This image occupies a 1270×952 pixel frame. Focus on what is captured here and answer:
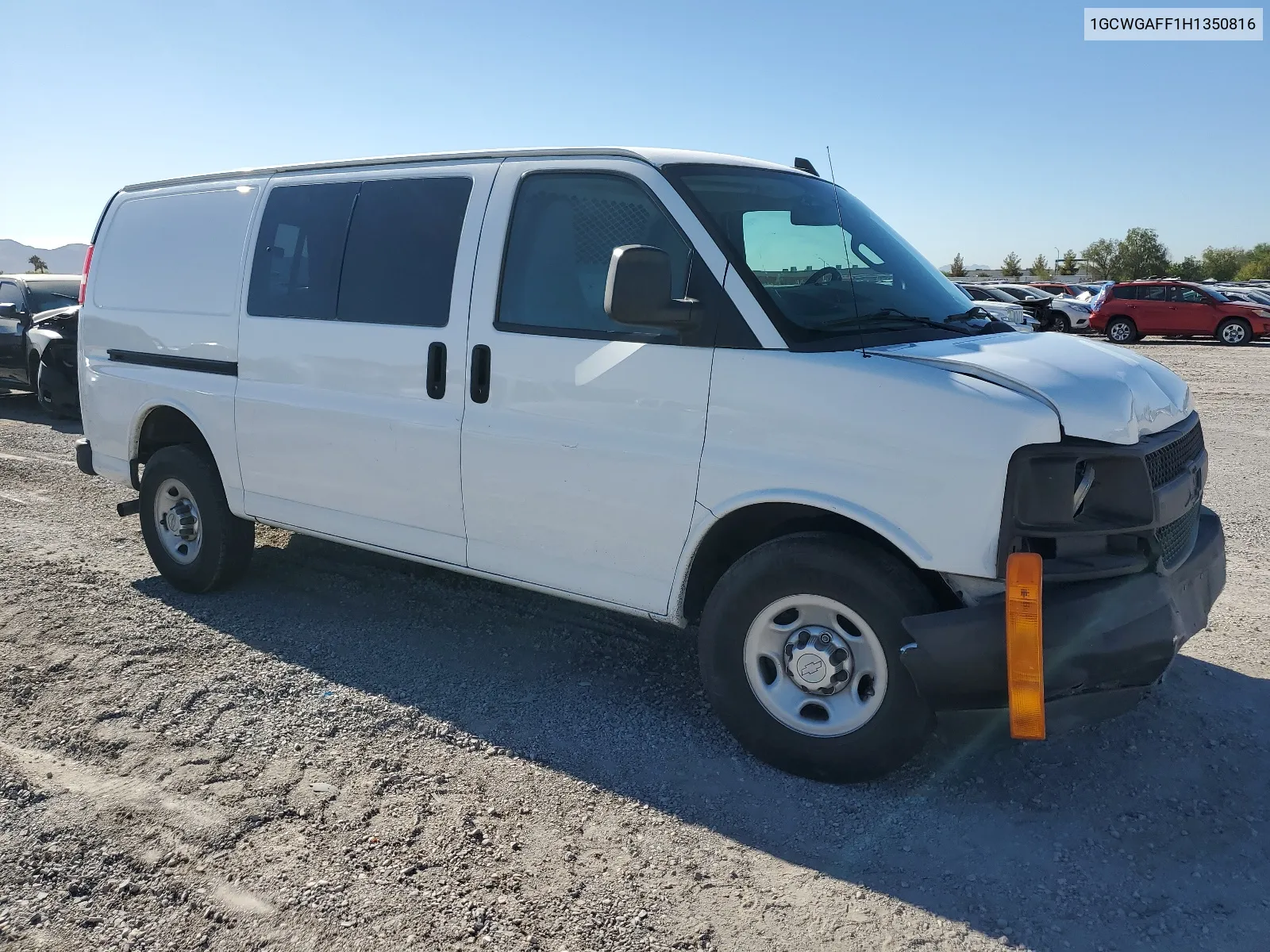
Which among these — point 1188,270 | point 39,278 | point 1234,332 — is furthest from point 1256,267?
point 39,278

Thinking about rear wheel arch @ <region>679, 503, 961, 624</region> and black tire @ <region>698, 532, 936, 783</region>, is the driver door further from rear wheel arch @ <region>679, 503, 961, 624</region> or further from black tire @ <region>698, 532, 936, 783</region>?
black tire @ <region>698, 532, 936, 783</region>

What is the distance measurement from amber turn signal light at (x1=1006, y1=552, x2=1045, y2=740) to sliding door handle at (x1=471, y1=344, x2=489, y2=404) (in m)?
2.16

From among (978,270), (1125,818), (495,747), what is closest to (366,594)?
(495,747)

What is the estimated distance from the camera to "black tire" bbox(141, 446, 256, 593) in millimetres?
5402

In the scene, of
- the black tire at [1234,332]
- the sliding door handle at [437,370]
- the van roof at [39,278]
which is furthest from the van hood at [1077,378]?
the black tire at [1234,332]

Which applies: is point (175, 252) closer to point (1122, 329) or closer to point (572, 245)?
point (572, 245)

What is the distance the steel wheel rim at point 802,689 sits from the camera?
340cm

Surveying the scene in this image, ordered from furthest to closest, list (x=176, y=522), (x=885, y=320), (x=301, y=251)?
(x=176, y=522) → (x=301, y=251) → (x=885, y=320)

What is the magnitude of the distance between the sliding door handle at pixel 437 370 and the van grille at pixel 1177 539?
2780mm

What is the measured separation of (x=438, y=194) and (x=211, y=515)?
7.47 feet

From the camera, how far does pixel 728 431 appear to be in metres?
3.56

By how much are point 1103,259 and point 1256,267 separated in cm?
1245

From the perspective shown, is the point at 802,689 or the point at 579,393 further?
the point at 579,393

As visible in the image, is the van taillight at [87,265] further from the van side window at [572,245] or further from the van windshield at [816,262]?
the van windshield at [816,262]
